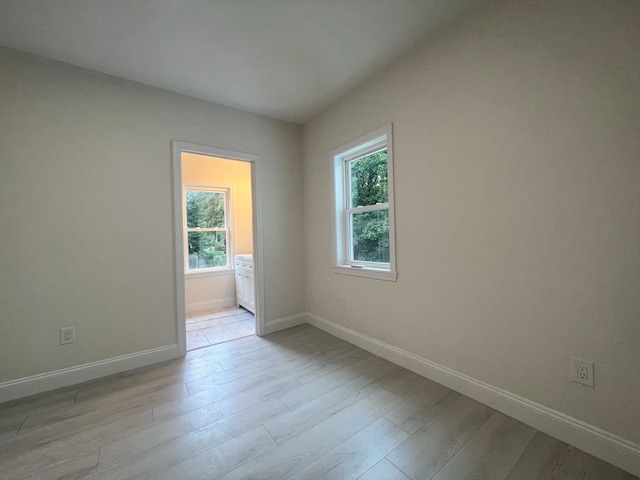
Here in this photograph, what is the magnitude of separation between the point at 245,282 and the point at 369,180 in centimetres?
254

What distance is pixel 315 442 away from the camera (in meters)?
1.43

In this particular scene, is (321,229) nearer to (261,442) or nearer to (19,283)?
(261,442)

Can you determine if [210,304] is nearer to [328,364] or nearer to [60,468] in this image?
[328,364]

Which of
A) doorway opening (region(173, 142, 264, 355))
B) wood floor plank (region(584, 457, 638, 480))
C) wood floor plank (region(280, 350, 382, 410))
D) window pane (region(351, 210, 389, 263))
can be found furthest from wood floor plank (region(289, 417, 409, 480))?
doorway opening (region(173, 142, 264, 355))

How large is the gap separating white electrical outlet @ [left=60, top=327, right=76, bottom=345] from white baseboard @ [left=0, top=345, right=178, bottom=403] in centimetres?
22

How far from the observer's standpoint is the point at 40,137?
200 cm

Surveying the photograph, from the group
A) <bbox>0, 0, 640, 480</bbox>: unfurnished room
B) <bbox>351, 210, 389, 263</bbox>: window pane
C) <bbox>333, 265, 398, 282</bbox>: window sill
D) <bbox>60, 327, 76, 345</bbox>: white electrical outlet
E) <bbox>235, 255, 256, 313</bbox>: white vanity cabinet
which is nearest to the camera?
<bbox>0, 0, 640, 480</bbox>: unfurnished room

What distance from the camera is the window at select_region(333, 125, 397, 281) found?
2383mm

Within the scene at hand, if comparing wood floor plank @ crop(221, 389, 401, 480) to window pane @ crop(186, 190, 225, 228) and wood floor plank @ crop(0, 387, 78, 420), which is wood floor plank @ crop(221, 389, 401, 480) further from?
window pane @ crop(186, 190, 225, 228)

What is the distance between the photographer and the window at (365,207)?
7.82ft

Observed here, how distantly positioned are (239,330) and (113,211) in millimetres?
1894

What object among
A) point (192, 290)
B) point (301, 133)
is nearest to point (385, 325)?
point (301, 133)

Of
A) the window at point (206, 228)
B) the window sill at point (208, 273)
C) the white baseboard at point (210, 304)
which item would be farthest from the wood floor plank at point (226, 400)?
the window at point (206, 228)

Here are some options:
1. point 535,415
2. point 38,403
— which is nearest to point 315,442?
point 535,415
